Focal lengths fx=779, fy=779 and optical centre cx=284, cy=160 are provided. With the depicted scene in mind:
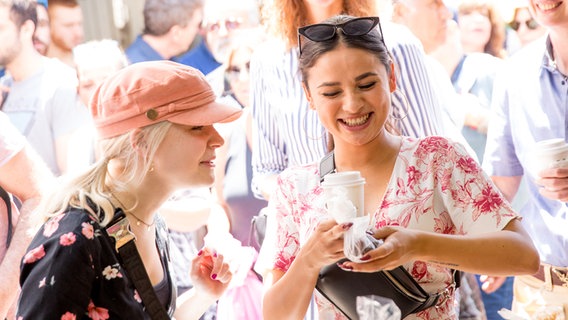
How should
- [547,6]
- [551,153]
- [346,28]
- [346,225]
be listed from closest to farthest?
[346,225] < [346,28] < [551,153] < [547,6]

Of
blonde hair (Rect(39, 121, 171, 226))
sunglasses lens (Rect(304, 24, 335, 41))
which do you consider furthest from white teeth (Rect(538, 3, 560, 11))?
blonde hair (Rect(39, 121, 171, 226))

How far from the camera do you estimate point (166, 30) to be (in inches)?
158

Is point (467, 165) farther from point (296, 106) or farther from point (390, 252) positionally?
point (296, 106)

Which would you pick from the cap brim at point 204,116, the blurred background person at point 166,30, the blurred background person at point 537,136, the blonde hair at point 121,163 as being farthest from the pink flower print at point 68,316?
the blurred background person at point 166,30

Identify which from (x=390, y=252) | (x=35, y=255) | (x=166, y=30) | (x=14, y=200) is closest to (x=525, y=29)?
(x=166, y=30)

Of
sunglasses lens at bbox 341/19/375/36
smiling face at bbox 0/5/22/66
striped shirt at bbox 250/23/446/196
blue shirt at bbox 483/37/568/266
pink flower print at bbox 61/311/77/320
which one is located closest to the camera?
pink flower print at bbox 61/311/77/320

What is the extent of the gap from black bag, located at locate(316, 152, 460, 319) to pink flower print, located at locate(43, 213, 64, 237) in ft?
2.17

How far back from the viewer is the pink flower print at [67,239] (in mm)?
1867

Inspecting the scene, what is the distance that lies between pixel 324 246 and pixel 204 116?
2.01 feet

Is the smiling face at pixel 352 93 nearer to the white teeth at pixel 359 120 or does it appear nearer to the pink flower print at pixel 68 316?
the white teeth at pixel 359 120

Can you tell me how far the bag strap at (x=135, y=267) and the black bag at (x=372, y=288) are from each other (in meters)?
0.43

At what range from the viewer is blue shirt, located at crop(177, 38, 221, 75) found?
13.0 feet

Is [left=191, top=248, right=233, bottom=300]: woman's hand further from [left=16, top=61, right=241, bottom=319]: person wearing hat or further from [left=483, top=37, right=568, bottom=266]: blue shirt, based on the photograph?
[left=483, top=37, right=568, bottom=266]: blue shirt

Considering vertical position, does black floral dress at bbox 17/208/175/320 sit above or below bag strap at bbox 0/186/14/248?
above
